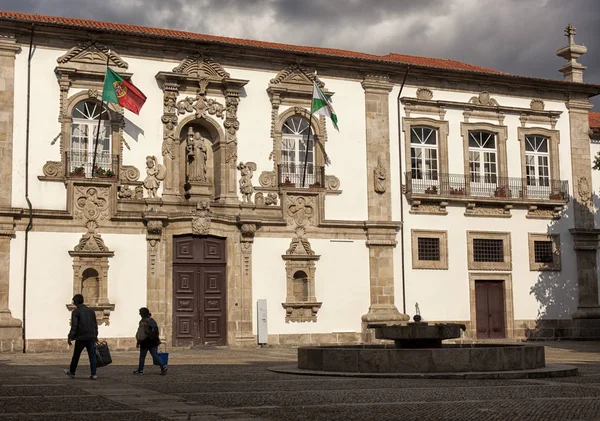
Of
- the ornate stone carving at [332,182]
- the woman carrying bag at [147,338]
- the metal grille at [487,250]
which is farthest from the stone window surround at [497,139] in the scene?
the woman carrying bag at [147,338]

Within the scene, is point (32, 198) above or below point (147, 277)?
above

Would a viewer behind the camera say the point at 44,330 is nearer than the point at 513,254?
Yes

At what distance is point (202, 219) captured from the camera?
91.2ft

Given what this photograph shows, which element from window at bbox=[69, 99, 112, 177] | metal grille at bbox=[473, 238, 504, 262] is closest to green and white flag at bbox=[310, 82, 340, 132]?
window at bbox=[69, 99, 112, 177]

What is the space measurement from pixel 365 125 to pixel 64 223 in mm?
10280

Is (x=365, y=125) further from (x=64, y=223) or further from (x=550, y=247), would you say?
(x=64, y=223)

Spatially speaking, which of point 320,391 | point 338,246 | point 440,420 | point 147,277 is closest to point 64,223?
point 147,277

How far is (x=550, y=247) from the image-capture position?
33031 millimetres

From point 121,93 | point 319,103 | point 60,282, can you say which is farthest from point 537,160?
point 60,282

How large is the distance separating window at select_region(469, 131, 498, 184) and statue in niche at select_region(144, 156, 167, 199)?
35.7 ft

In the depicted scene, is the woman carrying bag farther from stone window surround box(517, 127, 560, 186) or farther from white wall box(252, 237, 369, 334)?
stone window surround box(517, 127, 560, 186)

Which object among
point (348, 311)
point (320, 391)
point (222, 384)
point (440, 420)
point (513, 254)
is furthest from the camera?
point (513, 254)

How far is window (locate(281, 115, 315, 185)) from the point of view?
2959 centimetres

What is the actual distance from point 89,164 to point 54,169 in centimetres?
104
